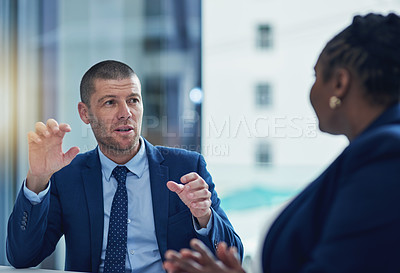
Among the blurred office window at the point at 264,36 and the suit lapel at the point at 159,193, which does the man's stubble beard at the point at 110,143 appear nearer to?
the suit lapel at the point at 159,193

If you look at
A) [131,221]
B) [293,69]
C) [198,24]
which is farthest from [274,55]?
[131,221]

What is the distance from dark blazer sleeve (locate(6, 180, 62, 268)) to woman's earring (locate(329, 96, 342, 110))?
1.04 meters

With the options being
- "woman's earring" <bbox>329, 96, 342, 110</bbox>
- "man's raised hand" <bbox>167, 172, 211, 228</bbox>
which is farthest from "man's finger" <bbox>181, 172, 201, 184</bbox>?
"woman's earring" <bbox>329, 96, 342, 110</bbox>

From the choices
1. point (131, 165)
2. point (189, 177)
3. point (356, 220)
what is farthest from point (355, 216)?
point (131, 165)

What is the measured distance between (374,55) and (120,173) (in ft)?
3.64

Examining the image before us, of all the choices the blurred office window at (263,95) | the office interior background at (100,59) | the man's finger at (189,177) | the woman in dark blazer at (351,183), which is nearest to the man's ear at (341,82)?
the woman in dark blazer at (351,183)

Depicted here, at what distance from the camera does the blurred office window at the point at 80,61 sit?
295cm

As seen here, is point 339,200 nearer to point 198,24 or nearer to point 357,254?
point 357,254

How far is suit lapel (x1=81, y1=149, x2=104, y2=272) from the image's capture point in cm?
162

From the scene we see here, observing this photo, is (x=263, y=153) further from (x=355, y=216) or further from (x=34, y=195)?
(x=355, y=216)

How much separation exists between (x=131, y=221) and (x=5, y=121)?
1775 millimetres

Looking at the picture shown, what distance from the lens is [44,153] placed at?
57.4 inches

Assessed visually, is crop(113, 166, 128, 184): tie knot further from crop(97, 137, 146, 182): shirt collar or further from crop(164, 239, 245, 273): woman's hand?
crop(164, 239, 245, 273): woman's hand

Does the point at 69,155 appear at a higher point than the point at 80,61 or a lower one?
lower
